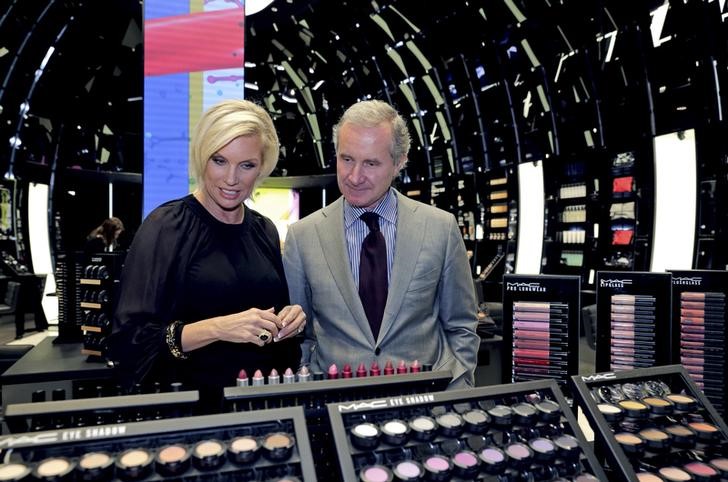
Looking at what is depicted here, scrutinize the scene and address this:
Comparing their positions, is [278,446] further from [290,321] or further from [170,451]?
[290,321]

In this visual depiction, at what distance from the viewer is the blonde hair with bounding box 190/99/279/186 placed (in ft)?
4.80

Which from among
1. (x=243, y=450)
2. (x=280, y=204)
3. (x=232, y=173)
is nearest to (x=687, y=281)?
(x=232, y=173)

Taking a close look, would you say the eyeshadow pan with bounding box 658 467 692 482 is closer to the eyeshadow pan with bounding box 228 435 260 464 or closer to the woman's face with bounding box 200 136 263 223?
the eyeshadow pan with bounding box 228 435 260 464

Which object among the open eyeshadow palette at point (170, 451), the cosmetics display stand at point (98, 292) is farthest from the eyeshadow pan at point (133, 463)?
the cosmetics display stand at point (98, 292)

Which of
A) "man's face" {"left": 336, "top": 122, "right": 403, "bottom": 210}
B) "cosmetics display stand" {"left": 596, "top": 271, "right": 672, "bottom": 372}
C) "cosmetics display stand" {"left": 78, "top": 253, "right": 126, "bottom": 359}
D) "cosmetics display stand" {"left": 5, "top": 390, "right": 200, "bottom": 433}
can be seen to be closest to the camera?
"cosmetics display stand" {"left": 5, "top": 390, "right": 200, "bottom": 433}

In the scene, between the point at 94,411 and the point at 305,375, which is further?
the point at 305,375

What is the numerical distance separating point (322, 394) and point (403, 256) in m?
0.74

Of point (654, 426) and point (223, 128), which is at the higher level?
point (223, 128)

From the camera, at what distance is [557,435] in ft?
3.37

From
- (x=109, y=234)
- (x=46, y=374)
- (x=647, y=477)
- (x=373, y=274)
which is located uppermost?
(x=109, y=234)

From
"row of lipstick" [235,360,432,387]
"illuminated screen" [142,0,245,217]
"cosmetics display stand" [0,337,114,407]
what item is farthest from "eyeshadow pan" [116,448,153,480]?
"illuminated screen" [142,0,245,217]

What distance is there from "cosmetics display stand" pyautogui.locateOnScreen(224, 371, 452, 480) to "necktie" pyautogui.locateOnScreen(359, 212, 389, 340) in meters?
0.56

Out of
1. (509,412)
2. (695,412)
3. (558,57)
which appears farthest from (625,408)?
(558,57)

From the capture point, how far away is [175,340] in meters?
1.36
